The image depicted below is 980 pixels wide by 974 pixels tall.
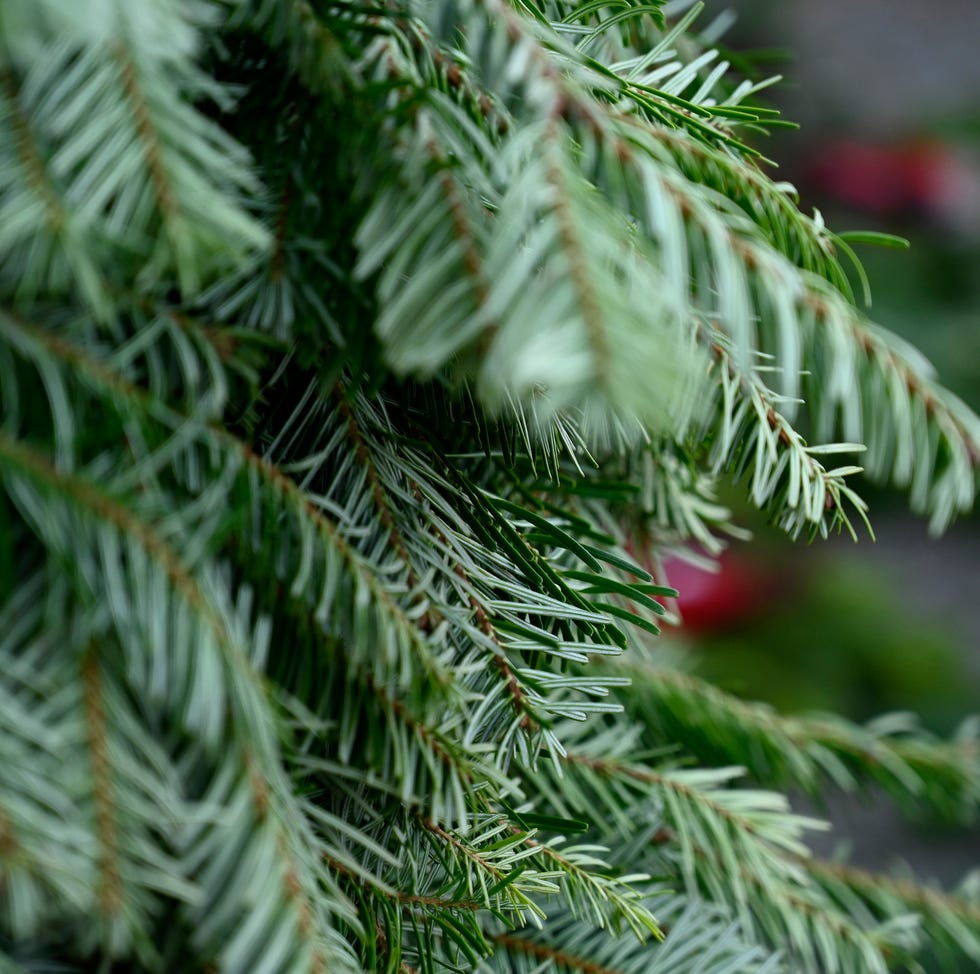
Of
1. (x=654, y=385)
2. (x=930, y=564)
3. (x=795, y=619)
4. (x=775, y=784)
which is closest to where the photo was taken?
(x=654, y=385)

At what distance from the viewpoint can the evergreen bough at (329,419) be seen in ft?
0.44

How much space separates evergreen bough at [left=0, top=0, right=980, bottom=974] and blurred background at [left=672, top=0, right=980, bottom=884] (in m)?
1.02

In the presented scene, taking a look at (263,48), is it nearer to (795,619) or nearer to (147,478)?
(147,478)

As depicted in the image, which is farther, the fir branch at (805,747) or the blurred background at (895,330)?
the blurred background at (895,330)

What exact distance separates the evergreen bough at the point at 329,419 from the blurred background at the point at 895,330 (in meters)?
1.02

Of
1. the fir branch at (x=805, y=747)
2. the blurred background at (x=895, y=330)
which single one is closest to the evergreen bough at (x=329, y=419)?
the fir branch at (x=805, y=747)

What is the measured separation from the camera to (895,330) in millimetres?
1607

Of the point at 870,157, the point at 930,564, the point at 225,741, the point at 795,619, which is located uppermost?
the point at 870,157

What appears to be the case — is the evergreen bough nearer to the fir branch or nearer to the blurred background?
the fir branch

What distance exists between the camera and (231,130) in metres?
0.17

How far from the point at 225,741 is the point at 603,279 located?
81mm

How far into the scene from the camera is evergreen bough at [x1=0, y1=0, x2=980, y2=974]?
Result: 0.13 metres

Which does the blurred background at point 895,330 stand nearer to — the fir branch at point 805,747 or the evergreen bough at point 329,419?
the fir branch at point 805,747

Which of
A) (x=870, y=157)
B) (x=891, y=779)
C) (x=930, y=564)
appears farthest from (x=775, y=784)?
(x=870, y=157)
